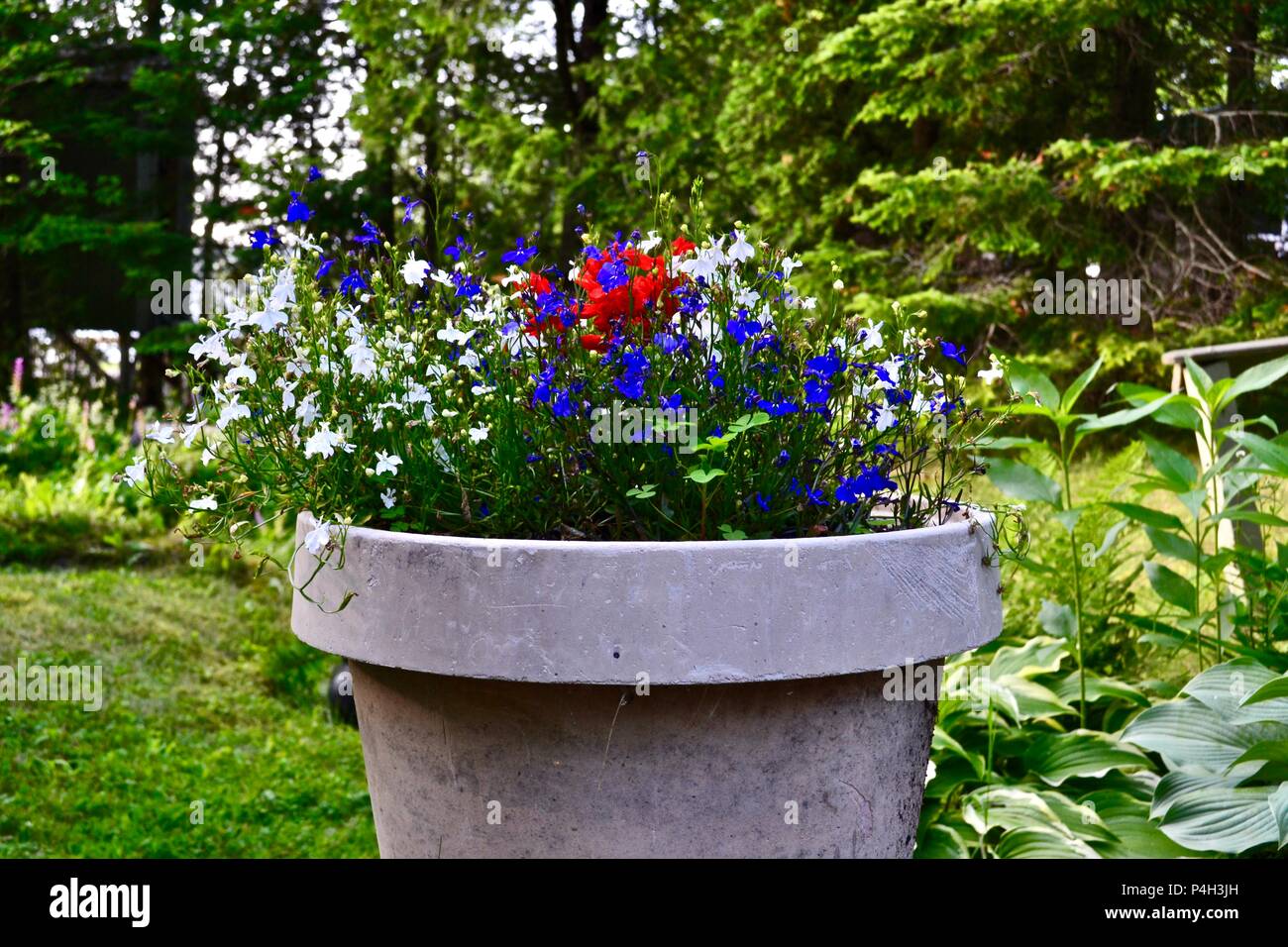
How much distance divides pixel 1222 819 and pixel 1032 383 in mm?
912

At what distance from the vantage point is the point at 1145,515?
2.44m

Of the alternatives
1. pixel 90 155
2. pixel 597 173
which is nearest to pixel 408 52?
pixel 597 173

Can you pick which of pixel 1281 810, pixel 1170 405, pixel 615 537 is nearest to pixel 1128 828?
pixel 1281 810

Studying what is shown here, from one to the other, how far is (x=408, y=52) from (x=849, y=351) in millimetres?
8458

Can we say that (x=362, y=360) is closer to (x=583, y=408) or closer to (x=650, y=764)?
(x=583, y=408)

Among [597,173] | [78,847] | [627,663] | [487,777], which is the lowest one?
[78,847]

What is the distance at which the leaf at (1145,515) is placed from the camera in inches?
94.1

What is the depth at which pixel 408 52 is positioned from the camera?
9320 mm

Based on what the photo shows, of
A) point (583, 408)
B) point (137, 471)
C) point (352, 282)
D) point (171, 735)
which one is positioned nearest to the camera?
point (583, 408)

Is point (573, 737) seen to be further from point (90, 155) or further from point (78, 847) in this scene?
point (90, 155)

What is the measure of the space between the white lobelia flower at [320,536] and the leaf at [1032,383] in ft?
4.37

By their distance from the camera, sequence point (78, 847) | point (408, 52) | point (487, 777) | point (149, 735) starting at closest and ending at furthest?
point (487, 777), point (78, 847), point (149, 735), point (408, 52)

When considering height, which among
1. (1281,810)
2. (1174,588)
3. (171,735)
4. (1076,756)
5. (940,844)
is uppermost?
(1174,588)
